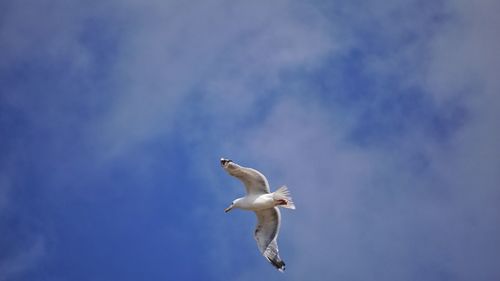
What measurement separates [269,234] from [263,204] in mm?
1260

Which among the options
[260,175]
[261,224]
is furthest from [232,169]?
[261,224]

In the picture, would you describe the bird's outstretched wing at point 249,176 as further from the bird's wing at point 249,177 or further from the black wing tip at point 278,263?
the black wing tip at point 278,263

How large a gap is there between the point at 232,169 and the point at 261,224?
2.18m

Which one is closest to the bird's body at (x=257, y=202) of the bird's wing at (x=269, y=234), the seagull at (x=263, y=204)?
the seagull at (x=263, y=204)

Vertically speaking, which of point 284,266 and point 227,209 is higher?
point 227,209

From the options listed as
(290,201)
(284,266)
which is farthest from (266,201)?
(284,266)

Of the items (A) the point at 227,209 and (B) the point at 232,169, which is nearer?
(B) the point at 232,169

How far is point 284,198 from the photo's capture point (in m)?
20.6

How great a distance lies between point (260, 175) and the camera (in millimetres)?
20562

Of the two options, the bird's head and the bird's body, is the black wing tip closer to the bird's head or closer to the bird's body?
the bird's body

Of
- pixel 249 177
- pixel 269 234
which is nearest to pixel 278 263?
pixel 269 234

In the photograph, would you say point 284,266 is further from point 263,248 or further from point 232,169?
point 232,169

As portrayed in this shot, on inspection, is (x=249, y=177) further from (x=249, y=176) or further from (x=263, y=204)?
(x=263, y=204)

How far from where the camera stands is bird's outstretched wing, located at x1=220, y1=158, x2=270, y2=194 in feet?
66.3
